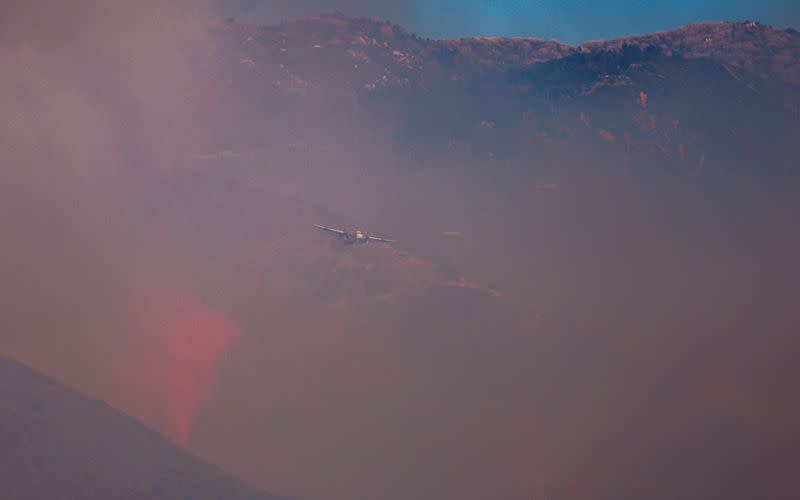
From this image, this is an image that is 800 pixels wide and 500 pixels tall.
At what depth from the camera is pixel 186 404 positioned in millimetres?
33000

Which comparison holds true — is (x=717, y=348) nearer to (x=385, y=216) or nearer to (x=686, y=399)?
(x=686, y=399)

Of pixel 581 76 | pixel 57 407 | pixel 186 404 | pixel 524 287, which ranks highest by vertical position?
pixel 581 76

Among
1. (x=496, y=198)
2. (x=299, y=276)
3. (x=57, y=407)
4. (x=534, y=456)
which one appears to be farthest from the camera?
(x=496, y=198)

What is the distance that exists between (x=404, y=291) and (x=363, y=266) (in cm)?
420

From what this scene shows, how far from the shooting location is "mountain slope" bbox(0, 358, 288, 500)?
67.5 ft

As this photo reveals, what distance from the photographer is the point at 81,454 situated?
22938mm

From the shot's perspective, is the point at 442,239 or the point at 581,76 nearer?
the point at 442,239

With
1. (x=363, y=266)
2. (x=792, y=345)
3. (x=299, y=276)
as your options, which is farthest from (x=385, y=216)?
(x=792, y=345)

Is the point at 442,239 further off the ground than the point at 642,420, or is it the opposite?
the point at 442,239

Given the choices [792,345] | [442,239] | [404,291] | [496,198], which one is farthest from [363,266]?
[792,345]

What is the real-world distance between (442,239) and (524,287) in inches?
385

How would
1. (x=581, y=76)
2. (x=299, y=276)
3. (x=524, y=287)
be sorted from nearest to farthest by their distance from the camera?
(x=299, y=276) < (x=524, y=287) < (x=581, y=76)

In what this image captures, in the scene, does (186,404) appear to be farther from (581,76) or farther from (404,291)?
(581,76)

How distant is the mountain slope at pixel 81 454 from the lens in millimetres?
20562
